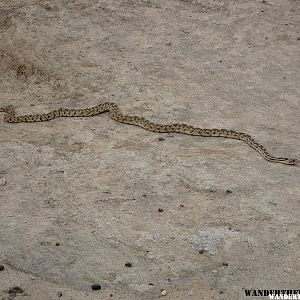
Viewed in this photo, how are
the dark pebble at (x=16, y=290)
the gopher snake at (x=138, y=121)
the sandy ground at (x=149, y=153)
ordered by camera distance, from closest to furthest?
the dark pebble at (x=16, y=290) → the sandy ground at (x=149, y=153) → the gopher snake at (x=138, y=121)

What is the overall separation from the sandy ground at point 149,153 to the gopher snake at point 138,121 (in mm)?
137

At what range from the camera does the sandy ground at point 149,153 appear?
810cm

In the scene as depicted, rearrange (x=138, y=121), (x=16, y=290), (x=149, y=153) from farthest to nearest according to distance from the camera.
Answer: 1. (x=138, y=121)
2. (x=149, y=153)
3. (x=16, y=290)

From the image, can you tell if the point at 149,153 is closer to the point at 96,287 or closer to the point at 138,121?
the point at 138,121

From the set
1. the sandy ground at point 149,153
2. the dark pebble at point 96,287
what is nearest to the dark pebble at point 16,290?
the sandy ground at point 149,153

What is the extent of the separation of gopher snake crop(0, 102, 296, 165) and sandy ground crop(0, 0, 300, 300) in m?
0.14

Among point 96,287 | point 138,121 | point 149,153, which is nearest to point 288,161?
point 149,153

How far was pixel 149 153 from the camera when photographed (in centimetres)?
1088

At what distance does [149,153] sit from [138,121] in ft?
3.69

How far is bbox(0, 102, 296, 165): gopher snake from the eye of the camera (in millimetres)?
10805

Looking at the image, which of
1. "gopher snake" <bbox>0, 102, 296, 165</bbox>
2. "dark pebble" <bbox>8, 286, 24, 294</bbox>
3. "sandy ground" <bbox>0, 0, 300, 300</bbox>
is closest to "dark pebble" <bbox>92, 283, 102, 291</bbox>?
"sandy ground" <bbox>0, 0, 300, 300</bbox>

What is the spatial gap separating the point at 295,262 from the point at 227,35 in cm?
827

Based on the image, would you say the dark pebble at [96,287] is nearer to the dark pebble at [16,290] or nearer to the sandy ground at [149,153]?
the sandy ground at [149,153]

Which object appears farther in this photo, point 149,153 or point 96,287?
point 149,153
